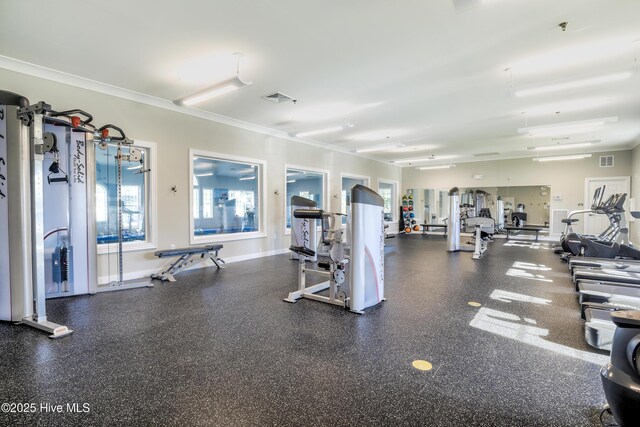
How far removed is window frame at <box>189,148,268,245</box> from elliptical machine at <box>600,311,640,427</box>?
5.83 meters

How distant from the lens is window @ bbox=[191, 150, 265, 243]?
6106 millimetres

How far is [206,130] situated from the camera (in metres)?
6.10

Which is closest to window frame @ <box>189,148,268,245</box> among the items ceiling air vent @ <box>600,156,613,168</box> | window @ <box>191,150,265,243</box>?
window @ <box>191,150,265,243</box>

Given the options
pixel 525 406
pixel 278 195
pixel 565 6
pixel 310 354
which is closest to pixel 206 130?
pixel 278 195

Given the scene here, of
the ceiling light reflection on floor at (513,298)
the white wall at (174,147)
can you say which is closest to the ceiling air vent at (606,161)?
the ceiling light reflection on floor at (513,298)

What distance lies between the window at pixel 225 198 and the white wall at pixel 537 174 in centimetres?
862

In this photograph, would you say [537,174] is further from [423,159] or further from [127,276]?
[127,276]

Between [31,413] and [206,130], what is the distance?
206 inches

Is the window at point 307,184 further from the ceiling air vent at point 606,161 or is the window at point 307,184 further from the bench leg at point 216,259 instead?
the ceiling air vent at point 606,161

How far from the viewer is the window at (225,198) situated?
611 cm

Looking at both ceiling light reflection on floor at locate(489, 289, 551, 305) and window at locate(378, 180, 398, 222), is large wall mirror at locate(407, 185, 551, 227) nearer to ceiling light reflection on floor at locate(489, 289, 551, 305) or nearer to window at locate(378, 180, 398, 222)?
window at locate(378, 180, 398, 222)

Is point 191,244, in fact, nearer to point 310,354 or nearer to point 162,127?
point 162,127

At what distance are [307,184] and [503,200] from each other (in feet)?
25.9

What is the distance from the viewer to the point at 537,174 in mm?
10828
